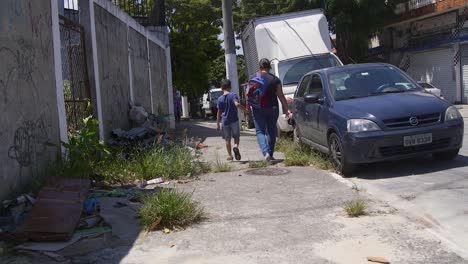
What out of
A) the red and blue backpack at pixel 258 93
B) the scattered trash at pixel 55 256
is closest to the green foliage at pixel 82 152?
the scattered trash at pixel 55 256

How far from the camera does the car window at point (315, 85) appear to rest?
874 cm

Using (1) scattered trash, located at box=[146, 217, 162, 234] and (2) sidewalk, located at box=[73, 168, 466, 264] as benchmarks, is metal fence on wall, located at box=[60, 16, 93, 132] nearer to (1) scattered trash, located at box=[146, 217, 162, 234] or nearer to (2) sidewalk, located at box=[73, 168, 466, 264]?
(2) sidewalk, located at box=[73, 168, 466, 264]

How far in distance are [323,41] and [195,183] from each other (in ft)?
25.4

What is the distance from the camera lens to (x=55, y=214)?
4773mm

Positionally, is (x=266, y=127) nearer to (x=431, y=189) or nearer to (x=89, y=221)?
(x=431, y=189)

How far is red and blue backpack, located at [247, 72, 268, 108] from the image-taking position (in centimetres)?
907

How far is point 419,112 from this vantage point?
716 centimetres

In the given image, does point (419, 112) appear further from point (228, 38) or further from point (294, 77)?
point (228, 38)

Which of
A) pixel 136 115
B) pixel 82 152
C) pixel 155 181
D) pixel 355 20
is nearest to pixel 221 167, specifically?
pixel 155 181

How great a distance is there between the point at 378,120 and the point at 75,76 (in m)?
4.98

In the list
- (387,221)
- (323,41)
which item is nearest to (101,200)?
(387,221)

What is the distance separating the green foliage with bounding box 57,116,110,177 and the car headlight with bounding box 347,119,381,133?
3.54 metres

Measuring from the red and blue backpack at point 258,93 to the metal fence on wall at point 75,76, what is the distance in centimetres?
277

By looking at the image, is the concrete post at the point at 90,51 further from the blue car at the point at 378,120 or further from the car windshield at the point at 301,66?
the car windshield at the point at 301,66
